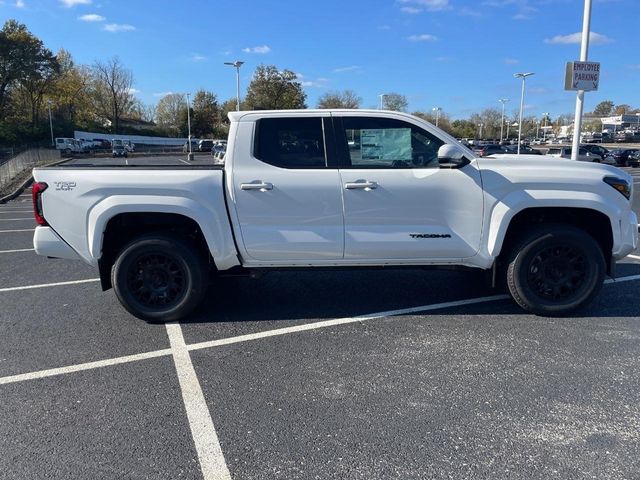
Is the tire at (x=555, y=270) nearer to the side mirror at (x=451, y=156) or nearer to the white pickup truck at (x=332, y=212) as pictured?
the white pickup truck at (x=332, y=212)

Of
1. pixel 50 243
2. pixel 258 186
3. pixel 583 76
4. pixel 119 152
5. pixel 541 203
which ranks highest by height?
pixel 583 76

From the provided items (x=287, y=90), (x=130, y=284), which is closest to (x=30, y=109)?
(x=287, y=90)

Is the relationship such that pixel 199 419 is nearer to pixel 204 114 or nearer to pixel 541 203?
pixel 541 203

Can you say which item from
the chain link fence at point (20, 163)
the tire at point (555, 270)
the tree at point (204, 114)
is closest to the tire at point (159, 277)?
the tire at point (555, 270)

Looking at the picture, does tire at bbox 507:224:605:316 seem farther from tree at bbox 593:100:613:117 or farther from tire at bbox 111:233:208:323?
tree at bbox 593:100:613:117

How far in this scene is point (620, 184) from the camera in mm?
4609

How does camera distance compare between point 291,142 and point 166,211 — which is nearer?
point 166,211

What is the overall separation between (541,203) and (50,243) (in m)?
4.47

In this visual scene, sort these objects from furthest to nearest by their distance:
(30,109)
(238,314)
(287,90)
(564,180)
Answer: (30,109)
(287,90)
(238,314)
(564,180)

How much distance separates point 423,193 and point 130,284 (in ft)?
9.22

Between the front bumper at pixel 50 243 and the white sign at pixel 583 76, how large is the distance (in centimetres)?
954

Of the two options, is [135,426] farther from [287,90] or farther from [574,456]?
[287,90]

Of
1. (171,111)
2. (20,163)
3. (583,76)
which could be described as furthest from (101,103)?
(583,76)

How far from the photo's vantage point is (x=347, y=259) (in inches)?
185
